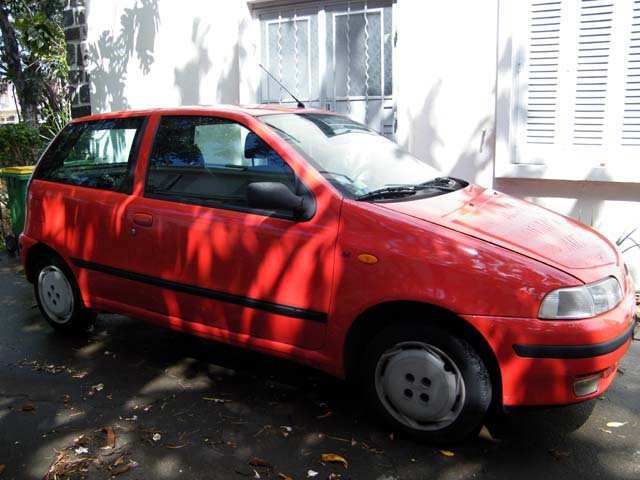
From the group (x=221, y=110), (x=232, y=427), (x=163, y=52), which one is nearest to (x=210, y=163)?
(x=221, y=110)

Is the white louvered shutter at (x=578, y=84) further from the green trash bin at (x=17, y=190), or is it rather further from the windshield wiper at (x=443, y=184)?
the green trash bin at (x=17, y=190)

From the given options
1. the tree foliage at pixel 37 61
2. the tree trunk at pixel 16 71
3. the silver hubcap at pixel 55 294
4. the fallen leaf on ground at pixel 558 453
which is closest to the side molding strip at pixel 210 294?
the silver hubcap at pixel 55 294

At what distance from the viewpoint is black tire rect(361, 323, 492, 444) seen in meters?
3.13

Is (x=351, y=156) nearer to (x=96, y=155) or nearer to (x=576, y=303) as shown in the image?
(x=576, y=303)

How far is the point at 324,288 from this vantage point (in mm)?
3447

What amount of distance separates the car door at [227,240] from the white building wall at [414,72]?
3295 mm

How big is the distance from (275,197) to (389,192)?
0.64 m

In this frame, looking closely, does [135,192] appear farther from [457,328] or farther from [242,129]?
[457,328]

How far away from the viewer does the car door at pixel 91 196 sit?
14.2 feet

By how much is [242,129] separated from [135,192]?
87 centimetres

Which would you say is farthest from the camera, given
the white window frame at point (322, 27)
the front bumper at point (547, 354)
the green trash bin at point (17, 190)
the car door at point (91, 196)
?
the green trash bin at point (17, 190)

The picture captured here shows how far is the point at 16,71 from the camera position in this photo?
400 inches

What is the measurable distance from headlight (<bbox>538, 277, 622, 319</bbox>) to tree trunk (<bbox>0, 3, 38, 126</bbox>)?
369 inches

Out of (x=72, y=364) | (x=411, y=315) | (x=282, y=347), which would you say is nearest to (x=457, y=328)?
(x=411, y=315)
